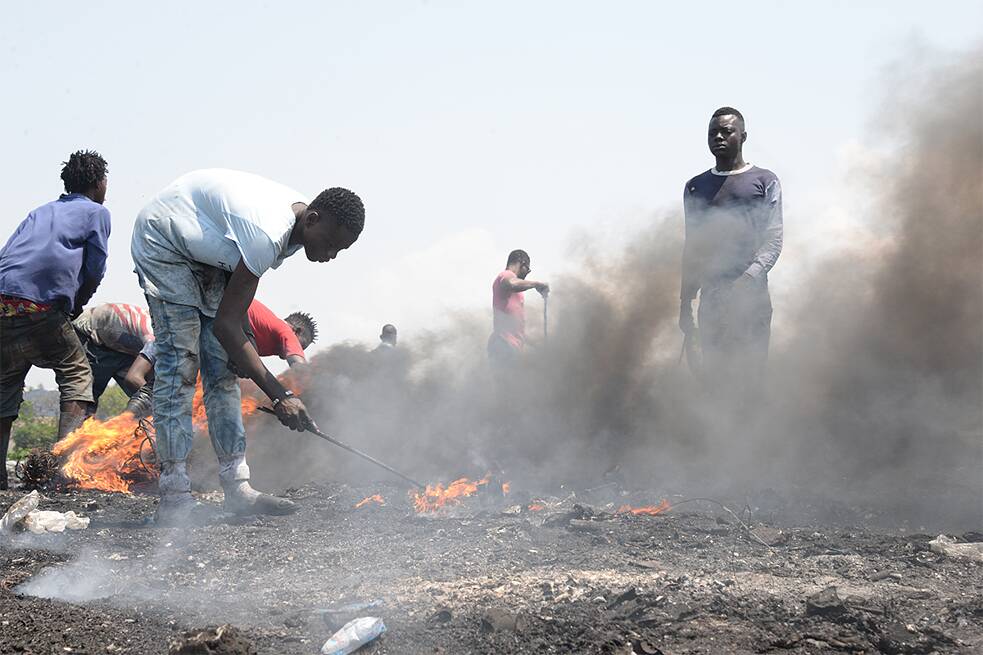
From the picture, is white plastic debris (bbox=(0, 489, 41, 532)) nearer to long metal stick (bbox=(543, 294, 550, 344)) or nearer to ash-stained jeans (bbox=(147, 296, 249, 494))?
ash-stained jeans (bbox=(147, 296, 249, 494))

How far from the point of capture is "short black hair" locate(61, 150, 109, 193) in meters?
6.43

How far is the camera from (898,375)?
7043mm

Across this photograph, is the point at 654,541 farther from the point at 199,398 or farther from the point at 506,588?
the point at 199,398

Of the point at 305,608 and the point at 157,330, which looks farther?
the point at 157,330

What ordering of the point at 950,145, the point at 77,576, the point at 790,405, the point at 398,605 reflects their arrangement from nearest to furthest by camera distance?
the point at 398,605 → the point at 77,576 → the point at 790,405 → the point at 950,145

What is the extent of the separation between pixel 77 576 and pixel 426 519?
1.81 metres

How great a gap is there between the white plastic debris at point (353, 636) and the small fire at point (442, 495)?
106 inches

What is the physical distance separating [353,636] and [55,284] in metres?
4.16

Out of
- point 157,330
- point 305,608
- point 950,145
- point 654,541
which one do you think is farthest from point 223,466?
point 950,145

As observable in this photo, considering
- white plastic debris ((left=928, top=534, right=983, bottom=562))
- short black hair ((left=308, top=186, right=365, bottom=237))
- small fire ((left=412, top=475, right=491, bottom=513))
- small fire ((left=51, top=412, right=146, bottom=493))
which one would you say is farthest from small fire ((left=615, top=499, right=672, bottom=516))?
small fire ((left=51, top=412, right=146, bottom=493))

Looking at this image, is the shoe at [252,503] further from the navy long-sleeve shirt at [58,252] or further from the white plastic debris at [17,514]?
the navy long-sleeve shirt at [58,252]

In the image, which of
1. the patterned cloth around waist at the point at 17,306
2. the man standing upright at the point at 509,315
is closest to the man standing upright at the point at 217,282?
the patterned cloth around waist at the point at 17,306

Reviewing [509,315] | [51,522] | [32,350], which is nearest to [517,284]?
[509,315]

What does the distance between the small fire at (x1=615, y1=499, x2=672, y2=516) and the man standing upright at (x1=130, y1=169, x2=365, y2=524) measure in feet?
6.24
